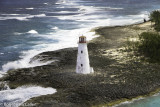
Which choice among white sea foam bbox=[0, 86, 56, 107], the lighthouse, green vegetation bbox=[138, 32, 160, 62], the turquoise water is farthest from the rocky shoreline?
green vegetation bbox=[138, 32, 160, 62]

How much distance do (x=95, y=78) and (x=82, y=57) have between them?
11.5ft

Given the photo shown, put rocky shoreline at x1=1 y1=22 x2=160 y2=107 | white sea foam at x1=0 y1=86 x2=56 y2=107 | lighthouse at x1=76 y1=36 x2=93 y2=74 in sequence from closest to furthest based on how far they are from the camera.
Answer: rocky shoreline at x1=1 y1=22 x2=160 y2=107 < white sea foam at x1=0 y1=86 x2=56 y2=107 < lighthouse at x1=76 y1=36 x2=93 y2=74

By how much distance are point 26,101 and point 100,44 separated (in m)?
30.3

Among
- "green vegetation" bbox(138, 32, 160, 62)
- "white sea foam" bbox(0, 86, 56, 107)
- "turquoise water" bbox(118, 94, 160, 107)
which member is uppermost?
"green vegetation" bbox(138, 32, 160, 62)

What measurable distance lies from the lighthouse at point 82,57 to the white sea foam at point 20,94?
5.86 m

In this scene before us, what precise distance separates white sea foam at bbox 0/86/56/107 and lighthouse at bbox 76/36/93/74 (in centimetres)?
586

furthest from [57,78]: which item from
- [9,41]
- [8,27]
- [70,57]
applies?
[8,27]

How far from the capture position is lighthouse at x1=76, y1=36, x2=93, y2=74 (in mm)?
43500

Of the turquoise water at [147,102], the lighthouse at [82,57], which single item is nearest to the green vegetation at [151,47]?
the turquoise water at [147,102]

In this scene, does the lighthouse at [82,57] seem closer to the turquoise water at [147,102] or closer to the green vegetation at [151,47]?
the turquoise water at [147,102]

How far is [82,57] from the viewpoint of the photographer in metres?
44.2

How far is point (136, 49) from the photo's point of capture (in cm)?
5897

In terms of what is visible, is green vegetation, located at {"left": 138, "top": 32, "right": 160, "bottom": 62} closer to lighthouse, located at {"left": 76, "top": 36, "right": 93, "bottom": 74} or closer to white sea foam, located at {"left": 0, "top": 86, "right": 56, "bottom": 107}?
lighthouse, located at {"left": 76, "top": 36, "right": 93, "bottom": 74}

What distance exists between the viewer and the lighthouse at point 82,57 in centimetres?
4350
